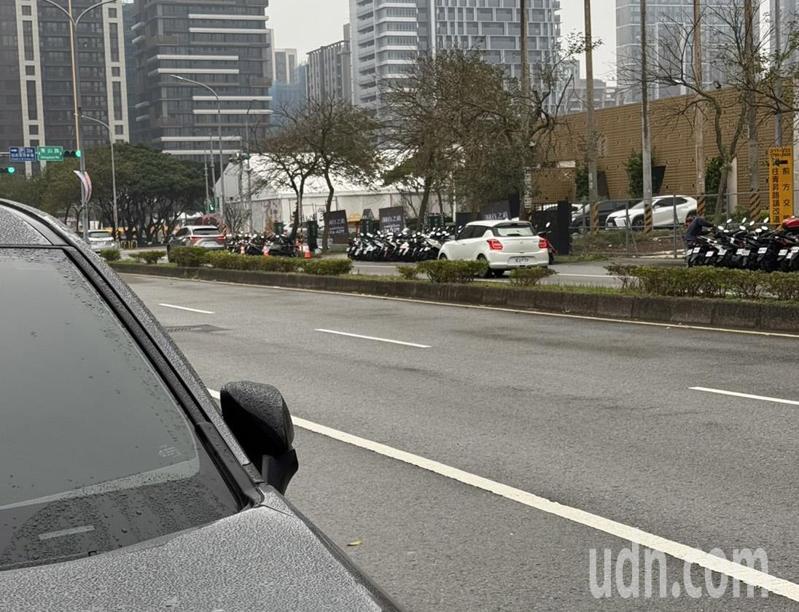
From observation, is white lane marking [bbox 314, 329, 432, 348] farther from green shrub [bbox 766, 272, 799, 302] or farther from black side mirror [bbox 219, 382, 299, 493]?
black side mirror [bbox 219, 382, 299, 493]

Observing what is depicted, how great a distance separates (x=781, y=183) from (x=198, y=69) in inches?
6483

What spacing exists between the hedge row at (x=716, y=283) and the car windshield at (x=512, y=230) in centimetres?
1141

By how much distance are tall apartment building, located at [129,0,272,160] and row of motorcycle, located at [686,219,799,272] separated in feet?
517

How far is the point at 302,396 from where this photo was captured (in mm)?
10266

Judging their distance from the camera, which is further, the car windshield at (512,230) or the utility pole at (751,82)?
the car windshield at (512,230)

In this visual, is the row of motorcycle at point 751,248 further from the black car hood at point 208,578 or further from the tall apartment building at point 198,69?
the tall apartment building at point 198,69

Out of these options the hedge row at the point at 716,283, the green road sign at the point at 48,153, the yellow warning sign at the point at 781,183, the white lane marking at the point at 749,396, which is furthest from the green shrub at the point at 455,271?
the green road sign at the point at 48,153

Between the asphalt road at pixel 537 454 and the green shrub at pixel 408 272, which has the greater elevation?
the green shrub at pixel 408 272

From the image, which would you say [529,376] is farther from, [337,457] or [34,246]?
[34,246]

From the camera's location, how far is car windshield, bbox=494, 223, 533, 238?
1141 inches

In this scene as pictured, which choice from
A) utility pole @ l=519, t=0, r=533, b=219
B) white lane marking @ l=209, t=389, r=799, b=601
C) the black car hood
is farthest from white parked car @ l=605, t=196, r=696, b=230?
the black car hood

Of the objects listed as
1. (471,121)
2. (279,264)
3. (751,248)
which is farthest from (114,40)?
(751,248)

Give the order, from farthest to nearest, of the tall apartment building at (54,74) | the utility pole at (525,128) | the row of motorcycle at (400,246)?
the tall apartment building at (54,74) < the row of motorcycle at (400,246) < the utility pole at (525,128)

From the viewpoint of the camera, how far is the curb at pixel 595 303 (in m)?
14.9
